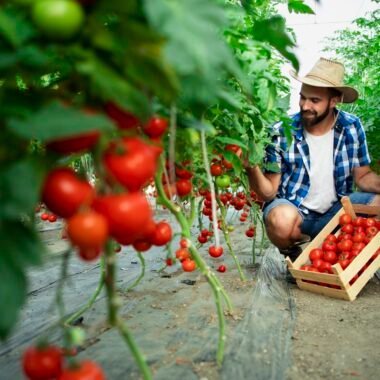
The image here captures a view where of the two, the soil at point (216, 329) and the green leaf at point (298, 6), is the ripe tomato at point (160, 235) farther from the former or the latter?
the green leaf at point (298, 6)

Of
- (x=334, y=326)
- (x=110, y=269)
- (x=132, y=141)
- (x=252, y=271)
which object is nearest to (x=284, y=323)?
(x=334, y=326)

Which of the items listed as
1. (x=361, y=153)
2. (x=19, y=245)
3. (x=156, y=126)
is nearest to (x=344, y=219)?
(x=361, y=153)

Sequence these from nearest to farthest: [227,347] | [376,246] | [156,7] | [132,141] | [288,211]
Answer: [156,7] → [132,141] → [227,347] → [376,246] → [288,211]

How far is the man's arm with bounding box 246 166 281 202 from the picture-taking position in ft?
8.85

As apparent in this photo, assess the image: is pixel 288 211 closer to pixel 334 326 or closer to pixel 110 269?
pixel 334 326

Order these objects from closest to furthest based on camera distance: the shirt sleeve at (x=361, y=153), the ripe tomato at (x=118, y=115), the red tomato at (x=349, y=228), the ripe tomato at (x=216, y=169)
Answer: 1. the ripe tomato at (x=118, y=115)
2. the ripe tomato at (x=216, y=169)
3. the red tomato at (x=349, y=228)
4. the shirt sleeve at (x=361, y=153)

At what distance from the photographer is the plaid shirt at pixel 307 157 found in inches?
118

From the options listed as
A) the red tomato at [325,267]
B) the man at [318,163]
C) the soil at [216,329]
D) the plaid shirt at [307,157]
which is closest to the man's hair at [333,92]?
the man at [318,163]

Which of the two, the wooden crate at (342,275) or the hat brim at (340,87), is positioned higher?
the hat brim at (340,87)

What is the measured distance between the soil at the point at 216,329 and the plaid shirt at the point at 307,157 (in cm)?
61

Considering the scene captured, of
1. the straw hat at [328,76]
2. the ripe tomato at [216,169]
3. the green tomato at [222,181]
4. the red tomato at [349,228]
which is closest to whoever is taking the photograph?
the ripe tomato at [216,169]

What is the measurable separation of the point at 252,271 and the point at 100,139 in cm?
265

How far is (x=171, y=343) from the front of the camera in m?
1.81

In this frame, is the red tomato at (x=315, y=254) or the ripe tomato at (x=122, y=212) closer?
the ripe tomato at (x=122, y=212)
